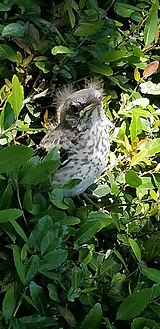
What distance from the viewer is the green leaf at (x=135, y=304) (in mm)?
1305

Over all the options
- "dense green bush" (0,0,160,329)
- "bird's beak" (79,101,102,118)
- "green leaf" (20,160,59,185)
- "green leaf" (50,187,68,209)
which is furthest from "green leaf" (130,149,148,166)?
"green leaf" (20,160,59,185)

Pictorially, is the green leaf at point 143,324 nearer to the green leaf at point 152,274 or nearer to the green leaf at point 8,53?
the green leaf at point 152,274

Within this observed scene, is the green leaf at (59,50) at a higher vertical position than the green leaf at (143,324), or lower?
higher

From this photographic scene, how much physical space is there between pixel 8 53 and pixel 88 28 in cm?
23

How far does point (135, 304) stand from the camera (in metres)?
1.31

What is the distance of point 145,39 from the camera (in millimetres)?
2012

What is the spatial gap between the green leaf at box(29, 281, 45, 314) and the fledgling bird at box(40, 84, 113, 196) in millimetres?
590

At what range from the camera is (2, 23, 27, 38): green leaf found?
1803 mm

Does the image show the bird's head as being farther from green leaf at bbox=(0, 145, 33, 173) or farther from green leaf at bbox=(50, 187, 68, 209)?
green leaf at bbox=(0, 145, 33, 173)

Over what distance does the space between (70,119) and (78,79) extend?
13 cm

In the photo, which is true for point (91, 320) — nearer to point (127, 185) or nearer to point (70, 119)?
point (127, 185)

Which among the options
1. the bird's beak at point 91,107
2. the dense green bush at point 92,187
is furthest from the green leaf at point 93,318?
the bird's beak at point 91,107

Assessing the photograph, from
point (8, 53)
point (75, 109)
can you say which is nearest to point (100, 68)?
point (75, 109)

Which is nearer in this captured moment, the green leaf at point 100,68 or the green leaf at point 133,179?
the green leaf at point 133,179
